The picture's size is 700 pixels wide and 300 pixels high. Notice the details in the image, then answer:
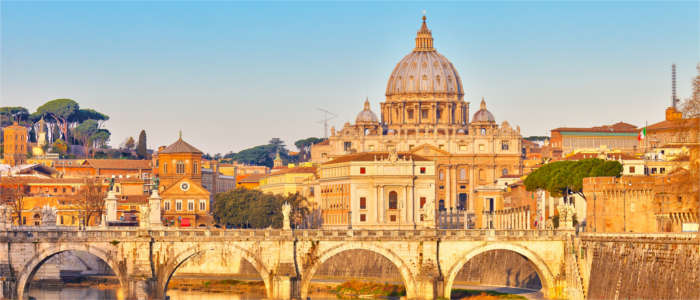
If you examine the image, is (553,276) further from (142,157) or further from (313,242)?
(142,157)

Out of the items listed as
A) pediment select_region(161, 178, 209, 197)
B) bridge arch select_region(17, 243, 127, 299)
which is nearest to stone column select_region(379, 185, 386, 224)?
pediment select_region(161, 178, 209, 197)

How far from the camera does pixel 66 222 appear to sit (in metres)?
140

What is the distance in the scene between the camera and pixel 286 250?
258 feet

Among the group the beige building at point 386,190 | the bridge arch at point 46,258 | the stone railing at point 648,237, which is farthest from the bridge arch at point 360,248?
the beige building at point 386,190

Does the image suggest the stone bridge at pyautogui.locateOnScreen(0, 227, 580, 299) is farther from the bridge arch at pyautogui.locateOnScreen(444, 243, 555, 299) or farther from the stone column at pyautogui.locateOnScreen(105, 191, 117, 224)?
the stone column at pyautogui.locateOnScreen(105, 191, 117, 224)

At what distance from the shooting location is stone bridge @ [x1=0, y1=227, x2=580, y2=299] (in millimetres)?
77688

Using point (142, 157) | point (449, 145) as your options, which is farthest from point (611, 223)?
point (142, 157)

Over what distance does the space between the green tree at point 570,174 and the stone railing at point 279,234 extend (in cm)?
1897

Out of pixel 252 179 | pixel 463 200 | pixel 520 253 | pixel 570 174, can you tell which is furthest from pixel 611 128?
pixel 520 253

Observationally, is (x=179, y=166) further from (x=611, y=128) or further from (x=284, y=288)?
(x=284, y=288)

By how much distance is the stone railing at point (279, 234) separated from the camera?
257 ft

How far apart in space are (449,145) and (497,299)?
10873cm

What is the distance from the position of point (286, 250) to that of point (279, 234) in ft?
3.72

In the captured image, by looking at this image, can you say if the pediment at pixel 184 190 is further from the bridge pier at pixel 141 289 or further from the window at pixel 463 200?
the bridge pier at pixel 141 289
